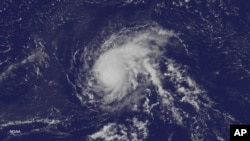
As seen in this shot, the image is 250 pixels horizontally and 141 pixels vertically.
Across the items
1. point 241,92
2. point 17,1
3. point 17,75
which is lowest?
point 241,92

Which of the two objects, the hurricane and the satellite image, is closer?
the satellite image

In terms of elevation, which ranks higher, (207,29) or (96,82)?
(207,29)

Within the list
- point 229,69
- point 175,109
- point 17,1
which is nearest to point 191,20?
Result: point 229,69

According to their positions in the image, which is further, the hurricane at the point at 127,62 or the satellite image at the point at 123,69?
the hurricane at the point at 127,62

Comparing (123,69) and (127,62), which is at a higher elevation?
(127,62)

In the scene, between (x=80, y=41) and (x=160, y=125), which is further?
(x=80, y=41)

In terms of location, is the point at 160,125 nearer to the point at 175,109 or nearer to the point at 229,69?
the point at 175,109

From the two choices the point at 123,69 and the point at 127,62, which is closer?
the point at 123,69
